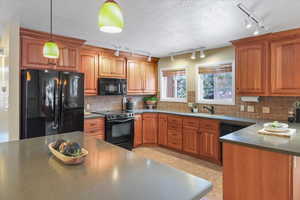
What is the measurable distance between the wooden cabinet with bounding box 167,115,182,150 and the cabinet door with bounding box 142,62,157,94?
45.4 inches

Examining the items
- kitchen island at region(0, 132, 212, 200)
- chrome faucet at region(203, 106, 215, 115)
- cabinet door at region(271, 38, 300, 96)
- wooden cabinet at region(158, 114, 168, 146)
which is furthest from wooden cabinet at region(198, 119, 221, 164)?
kitchen island at region(0, 132, 212, 200)

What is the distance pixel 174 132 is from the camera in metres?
4.14

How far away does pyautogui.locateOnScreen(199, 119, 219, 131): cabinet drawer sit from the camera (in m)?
3.39

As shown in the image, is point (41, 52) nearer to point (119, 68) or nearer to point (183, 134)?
point (119, 68)

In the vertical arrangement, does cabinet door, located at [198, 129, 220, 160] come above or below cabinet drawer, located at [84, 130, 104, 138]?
below

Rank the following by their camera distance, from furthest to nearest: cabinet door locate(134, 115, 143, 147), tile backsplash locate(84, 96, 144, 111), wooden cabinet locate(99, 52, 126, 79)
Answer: cabinet door locate(134, 115, 143, 147) → tile backsplash locate(84, 96, 144, 111) → wooden cabinet locate(99, 52, 126, 79)

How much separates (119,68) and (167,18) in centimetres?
225

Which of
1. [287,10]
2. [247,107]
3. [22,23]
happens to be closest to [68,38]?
[22,23]

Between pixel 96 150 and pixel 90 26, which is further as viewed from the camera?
pixel 90 26

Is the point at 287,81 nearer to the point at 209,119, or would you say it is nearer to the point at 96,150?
the point at 209,119

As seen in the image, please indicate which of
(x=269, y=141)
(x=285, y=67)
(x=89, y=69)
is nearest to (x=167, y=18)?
(x=269, y=141)

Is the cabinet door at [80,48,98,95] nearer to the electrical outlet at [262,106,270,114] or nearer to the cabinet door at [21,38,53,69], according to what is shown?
the cabinet door at [21,38,53,69]

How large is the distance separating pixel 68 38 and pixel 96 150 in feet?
8.01

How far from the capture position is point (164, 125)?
437 cm
